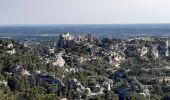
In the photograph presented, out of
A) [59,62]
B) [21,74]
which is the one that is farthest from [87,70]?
[21,74]

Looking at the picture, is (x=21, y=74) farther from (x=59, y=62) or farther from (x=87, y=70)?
(x=87, y=70)

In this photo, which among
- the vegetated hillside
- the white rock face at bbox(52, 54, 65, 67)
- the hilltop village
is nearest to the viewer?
the vegetated hillside

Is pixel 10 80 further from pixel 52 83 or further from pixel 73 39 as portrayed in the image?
pixel 73 39

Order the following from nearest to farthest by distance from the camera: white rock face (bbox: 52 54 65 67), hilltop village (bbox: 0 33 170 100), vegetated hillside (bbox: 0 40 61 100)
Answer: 1. vegetated hillside (bbox: 0 40 61 100)
2. hilltop village (bbox: 0 33 170 100)
3. white rock face (bbox: 52 54 65 67)

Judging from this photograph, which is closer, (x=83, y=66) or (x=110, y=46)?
(x=83, y=66)

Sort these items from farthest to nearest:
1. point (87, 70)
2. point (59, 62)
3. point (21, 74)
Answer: point (87, 70) → point (59, 62) → point (21, 74)

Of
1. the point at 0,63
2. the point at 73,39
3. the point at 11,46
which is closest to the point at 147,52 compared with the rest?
the point at 73,39

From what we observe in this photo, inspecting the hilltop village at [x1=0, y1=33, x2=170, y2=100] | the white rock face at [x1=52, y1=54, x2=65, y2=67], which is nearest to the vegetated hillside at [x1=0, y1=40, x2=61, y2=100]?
the hilltop village at [x1=0, y1=33, x2=170, y2=100]

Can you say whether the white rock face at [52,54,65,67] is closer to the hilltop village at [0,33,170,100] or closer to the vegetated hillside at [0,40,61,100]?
the hilltop village at [0,33,170,100]

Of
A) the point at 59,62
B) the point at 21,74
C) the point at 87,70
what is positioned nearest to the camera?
the point at 21,74
